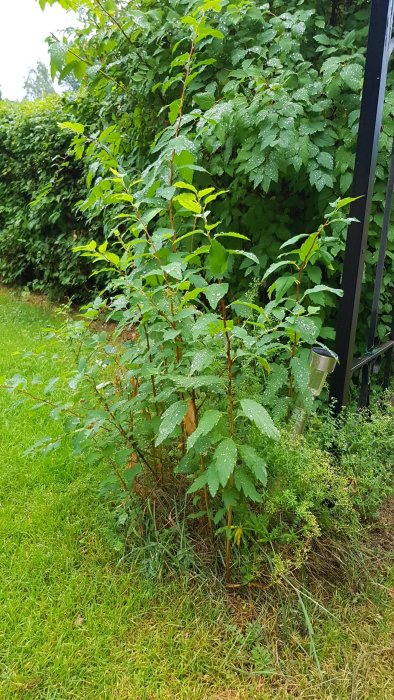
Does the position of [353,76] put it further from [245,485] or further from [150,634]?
[150,634]

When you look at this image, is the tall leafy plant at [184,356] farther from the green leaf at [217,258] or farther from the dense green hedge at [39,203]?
the dense green hedge at [39,203]

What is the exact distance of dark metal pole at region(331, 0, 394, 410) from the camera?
156 centimetres

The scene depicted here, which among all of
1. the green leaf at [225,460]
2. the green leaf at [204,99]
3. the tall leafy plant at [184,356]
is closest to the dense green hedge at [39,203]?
the green leaf at [204,99]

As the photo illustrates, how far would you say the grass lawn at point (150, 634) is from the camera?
4.14ft

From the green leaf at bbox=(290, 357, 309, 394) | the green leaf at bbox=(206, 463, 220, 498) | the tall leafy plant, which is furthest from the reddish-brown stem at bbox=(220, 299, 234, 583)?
the green leaf at bbox=(290, 357, 309, 394)

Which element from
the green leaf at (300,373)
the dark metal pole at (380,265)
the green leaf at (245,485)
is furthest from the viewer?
the dark metal pole at (380,265)

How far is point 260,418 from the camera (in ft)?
3.61

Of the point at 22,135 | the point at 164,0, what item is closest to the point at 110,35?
the point at 164,0

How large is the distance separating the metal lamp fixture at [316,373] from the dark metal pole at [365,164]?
0.75 feet

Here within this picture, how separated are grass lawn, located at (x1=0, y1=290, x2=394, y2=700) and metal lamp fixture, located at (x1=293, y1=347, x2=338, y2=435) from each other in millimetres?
552

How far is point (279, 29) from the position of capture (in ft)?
6.49

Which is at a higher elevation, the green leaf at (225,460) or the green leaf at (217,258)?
the green leaf at (217,258)

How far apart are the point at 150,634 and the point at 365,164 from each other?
1.69 metres

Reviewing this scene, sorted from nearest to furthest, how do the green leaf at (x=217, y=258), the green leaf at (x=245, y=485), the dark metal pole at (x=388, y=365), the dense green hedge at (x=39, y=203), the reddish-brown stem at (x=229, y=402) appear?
1. the green leaf at (x=217, y=258)
2. the reddish-brown stem at (x=229, y=402)
3. the green leaf at (x=245, y=485)
4. the dark metal pole at (x=388, y=365)
5. the dense green hedge at (x=39, y=203)
